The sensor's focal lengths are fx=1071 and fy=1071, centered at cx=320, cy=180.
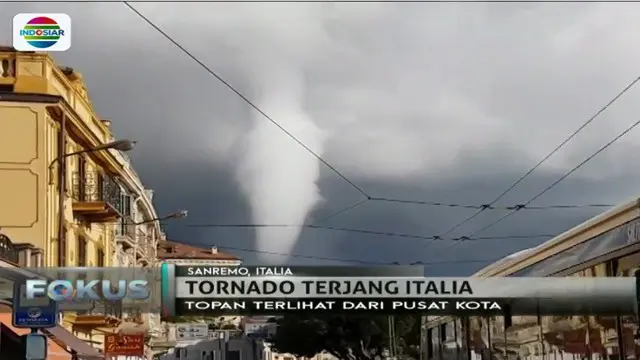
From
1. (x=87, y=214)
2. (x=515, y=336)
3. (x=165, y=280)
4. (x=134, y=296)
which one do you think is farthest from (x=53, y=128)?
(x=515, y=336)

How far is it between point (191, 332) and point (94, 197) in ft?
149

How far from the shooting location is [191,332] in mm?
77062

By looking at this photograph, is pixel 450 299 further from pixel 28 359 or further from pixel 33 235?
pixel 33 235

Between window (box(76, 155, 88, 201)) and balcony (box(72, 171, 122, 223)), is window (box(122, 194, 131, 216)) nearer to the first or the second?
balcony (box(72, 171, 122, 223))

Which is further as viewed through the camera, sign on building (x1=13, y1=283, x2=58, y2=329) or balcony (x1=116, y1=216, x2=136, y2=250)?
balcony (x1=116, y1=216, x2=136, y2=250)

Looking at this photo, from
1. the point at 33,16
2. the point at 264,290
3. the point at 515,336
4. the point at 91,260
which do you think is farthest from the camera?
the point at 91,260

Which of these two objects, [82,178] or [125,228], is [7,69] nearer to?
[82,178]

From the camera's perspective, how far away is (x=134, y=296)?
16656mm

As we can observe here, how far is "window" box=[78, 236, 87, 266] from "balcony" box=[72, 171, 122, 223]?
2.31 ft

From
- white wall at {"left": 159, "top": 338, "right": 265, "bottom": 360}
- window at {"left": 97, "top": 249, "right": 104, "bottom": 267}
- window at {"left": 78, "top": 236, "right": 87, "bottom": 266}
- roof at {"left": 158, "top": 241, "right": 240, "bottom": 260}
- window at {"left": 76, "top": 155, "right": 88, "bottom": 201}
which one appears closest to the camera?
window at {"left": 76, "top": 155, "right": 88, "bottom": 201}

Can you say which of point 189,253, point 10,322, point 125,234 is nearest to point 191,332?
point 189,253

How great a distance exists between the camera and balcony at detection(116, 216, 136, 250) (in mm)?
39562

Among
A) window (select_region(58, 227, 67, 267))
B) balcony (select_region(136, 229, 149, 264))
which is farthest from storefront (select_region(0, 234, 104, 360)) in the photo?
balcony (select_region(136, 229, 149, 264))

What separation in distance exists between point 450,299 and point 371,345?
2141 inches
